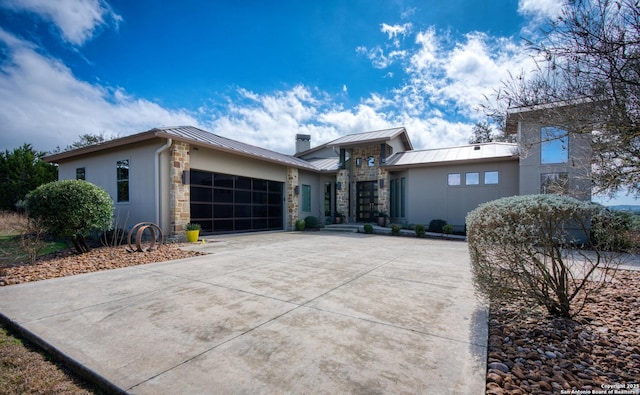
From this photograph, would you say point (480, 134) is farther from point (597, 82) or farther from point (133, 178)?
point (133, 178)

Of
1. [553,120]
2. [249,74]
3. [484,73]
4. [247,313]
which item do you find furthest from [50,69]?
[553,120]

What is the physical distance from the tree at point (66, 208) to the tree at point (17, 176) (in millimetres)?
16143

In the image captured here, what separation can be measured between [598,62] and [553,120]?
0.69 metres

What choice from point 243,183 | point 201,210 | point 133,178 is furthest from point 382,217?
point 133,178

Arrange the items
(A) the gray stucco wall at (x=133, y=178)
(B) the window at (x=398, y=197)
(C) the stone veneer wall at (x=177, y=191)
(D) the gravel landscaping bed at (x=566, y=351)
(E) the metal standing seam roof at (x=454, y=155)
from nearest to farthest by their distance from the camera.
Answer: (D) the gravel landscaping bed at (x=566, y=351) → (C) the stone veneer wall at (x=177, y=191) → (A) the gray stucco wall at (x=133, y=178) → (E) the metal standing seam roof at (x=454, y=155) → (B) the window at (x=398, y=197)

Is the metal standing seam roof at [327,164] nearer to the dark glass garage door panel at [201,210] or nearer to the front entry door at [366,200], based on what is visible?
the front entry door at [366,200]

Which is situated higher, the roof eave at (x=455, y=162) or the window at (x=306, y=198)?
the roof eave at (x=455, y=162)

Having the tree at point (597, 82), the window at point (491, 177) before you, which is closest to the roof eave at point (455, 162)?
the window at point (491, 177)

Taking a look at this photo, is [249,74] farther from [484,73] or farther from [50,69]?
[484,73]

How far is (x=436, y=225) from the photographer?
40.8 ft

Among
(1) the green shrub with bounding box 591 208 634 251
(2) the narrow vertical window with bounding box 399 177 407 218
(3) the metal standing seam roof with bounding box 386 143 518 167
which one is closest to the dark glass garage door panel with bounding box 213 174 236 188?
(3) the metal standing seam roof with bounding box 386 143 518 167

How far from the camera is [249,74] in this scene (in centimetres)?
1242

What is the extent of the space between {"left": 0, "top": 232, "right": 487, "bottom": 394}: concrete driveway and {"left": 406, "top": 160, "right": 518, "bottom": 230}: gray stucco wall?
8.82 m

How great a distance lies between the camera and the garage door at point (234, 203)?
11.1 m
